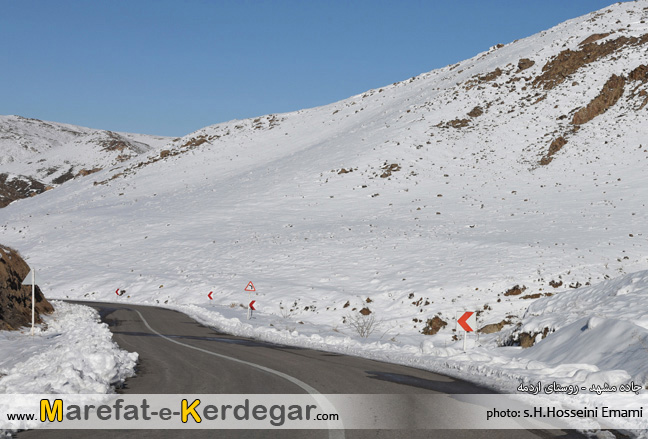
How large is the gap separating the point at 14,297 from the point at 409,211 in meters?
30.6

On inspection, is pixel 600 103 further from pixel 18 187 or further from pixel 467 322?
pixel 18 187

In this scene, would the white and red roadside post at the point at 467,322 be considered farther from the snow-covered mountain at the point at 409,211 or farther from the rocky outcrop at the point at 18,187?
the rocky outcrop at the point at 18,187

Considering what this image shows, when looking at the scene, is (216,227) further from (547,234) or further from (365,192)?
(547,234)

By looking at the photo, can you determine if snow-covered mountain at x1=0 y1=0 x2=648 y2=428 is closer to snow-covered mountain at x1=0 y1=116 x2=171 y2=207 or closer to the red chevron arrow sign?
the red chevron arrow sign

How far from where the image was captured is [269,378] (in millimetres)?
8984

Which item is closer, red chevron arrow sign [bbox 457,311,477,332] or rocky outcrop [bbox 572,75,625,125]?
red chevron arrow sign [bbox 457,311,477,332]

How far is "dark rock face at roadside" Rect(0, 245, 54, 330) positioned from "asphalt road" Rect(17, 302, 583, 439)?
21.5ft

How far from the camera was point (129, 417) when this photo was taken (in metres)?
6.31

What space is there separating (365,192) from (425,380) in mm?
42325

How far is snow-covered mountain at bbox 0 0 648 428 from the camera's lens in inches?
980

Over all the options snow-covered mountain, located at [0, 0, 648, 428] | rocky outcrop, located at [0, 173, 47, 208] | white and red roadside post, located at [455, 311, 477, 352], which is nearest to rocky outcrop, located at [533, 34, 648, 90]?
snow-covered mountain, located at [0, 0, 648, 428]

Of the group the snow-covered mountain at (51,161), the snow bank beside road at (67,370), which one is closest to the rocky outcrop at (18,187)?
the snow-covered mountain at (51,161)

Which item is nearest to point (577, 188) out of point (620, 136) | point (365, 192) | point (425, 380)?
point (620, 136)

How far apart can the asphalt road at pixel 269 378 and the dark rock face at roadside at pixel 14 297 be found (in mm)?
6546
